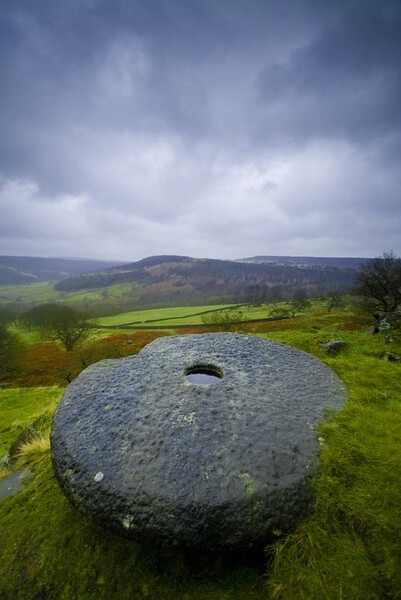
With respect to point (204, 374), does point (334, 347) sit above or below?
below

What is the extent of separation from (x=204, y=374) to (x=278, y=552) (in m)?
3.69

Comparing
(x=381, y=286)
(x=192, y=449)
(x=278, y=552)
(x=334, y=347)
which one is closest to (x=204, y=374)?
(x=192, y=449)

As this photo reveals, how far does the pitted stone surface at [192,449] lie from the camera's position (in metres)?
3.59

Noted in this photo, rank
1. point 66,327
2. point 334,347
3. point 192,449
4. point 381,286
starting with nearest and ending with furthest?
1. point 192,449
2. point 334,347
3. point 381,286
4. point 66,327

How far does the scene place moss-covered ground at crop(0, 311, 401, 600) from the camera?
9.73 ft

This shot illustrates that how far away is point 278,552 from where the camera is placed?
130 inches

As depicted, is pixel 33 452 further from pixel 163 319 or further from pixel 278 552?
pixel 163 319

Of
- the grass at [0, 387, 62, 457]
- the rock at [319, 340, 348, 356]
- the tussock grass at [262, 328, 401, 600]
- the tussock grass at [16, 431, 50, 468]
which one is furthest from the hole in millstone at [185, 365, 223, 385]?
the grass at [0, 387, 62, 457]

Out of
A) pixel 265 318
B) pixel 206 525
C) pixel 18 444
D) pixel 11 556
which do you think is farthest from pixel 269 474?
pixel 265 318

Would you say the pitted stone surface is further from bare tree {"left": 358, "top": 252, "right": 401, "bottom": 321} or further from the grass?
bare tree {"left": 358, "top": 252, "right": 401, "bottom": 321}

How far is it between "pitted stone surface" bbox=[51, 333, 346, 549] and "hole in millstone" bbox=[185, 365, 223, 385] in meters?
0.14

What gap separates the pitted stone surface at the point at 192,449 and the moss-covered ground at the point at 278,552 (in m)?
0.36

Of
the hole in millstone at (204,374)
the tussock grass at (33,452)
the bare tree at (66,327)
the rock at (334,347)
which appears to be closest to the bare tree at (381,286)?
the rock at (334,347)

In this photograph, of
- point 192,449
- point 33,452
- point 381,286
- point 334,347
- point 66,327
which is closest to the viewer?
point 192,449
